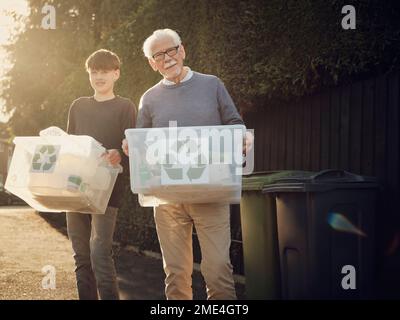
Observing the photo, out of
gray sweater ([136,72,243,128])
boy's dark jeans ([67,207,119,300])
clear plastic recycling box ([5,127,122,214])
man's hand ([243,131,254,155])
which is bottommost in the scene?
boy's dark jeans ([67,207,119,300])

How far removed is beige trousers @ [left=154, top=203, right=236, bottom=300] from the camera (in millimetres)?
4363

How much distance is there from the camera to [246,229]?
5.96 m

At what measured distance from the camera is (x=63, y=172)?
4.47 metres

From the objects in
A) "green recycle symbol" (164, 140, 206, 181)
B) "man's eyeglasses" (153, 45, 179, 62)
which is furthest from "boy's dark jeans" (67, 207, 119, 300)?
"man's eyeglasses" (153, 45, 179, 62)

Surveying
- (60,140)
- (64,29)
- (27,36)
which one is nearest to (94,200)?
(60,140)

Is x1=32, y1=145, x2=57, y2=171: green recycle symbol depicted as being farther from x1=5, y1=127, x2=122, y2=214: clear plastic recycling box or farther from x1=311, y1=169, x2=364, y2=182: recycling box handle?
x1=311, y1=169, x2=364, y2=182: recycling box handle

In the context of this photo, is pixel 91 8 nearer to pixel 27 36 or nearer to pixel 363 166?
pixel 27 36

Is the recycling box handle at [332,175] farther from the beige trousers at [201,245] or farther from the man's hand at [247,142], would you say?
the man's hand at [247,142]

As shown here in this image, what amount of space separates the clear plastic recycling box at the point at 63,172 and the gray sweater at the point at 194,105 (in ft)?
1.68

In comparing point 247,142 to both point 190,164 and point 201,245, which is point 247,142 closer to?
point 190,164

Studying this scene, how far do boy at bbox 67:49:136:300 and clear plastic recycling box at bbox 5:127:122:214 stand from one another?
18 centimetres

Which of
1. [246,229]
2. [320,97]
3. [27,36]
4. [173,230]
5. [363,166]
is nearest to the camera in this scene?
[173,230]

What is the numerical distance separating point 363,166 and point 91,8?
9.62 m

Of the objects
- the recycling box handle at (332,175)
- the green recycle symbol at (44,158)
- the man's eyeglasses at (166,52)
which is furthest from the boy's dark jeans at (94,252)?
the recycling box handle at (332,175)
